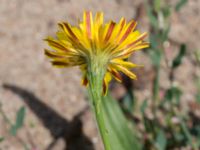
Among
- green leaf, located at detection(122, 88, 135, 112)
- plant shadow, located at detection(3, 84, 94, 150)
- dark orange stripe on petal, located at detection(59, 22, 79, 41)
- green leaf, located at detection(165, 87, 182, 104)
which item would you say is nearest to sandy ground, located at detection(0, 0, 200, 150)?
plant shadow, located at detection(3, 84, 94, 150)

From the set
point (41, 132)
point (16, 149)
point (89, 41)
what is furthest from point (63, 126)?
point (89, 41)

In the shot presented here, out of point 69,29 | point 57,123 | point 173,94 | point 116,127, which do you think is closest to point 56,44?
point 69,29

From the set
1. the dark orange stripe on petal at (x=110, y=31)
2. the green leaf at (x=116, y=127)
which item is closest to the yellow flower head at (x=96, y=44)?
the dark orange stripe on petal at (x=110, y=31)

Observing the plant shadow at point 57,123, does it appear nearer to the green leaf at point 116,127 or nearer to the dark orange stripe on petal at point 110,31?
the green leaf at point 116,127

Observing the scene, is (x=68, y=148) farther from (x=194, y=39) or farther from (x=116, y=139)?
(x=194, y=39)

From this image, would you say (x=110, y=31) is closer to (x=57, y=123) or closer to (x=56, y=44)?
(x=56, y=44)
